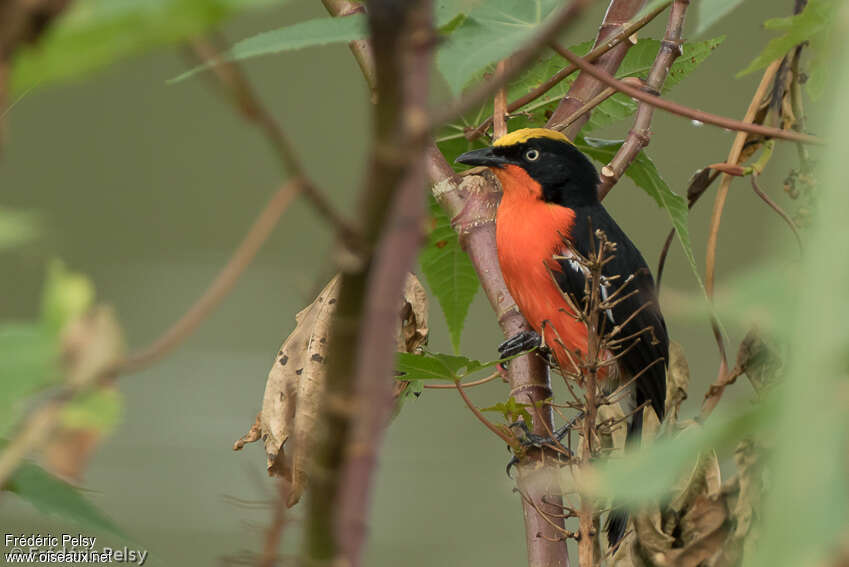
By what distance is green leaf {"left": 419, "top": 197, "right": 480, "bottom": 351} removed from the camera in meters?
1.09

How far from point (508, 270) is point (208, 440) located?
2.62 m

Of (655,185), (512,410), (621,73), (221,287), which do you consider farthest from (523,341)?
(221,287)

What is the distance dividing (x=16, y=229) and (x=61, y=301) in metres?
0.02

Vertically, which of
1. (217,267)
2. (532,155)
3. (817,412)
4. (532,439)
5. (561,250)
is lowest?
(817,412)

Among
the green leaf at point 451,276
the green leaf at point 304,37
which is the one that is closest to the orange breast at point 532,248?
the green leaf at point 451,276

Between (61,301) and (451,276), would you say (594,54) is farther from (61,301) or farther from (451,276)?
(61,301)

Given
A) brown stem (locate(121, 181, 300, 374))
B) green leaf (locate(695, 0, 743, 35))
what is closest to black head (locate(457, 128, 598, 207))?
green leaf (locate(695, 0, 743, 35))

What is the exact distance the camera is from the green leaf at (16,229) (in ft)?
0.67

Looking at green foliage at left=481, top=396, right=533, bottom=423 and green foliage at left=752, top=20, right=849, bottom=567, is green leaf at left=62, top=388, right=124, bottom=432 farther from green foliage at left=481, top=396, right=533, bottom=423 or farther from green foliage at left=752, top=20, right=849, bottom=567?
green foliage at left=481, top=396, right=533, bottom=423

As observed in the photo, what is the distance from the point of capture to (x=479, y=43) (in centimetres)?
54

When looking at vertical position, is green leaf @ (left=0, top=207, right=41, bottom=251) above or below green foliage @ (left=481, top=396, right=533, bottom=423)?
below

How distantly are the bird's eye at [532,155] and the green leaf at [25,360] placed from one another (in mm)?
1446

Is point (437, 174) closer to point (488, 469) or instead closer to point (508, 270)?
point (508, 270)

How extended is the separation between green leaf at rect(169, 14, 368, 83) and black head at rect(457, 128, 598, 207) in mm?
1018
